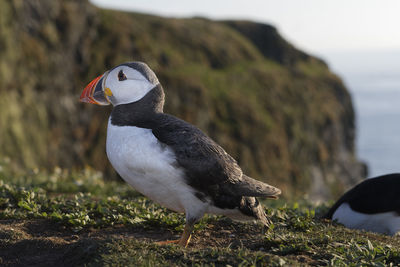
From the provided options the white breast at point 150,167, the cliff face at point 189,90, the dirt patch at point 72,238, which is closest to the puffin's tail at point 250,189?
the white breast at point 150,167

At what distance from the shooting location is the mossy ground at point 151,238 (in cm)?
498

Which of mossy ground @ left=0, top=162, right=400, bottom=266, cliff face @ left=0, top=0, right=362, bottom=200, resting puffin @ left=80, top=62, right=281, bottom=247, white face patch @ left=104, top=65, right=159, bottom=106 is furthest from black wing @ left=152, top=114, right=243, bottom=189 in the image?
cliff face @ left=0, top=0, right=362, bottom=200

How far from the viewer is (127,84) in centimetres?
570

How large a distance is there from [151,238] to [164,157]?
1488mm

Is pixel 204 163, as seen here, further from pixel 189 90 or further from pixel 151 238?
pixel 189 90

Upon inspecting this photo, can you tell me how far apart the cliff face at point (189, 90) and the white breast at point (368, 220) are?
324 inches

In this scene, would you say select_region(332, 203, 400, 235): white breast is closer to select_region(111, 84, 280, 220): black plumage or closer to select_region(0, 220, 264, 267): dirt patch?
select_region(0, 220, 264, 267): dirt patch

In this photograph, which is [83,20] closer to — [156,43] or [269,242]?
[156,43]

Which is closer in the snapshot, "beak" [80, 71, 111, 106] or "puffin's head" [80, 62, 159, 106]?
"puffin's head" [80, 62, 159, 106]

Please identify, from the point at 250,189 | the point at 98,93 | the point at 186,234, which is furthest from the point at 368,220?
the point at 98,93

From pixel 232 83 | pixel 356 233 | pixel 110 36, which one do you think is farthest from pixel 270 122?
pixel 356 233

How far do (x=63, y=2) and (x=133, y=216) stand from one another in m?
21.7

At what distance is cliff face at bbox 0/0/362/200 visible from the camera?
21859 mm

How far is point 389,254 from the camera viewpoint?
538 cm
